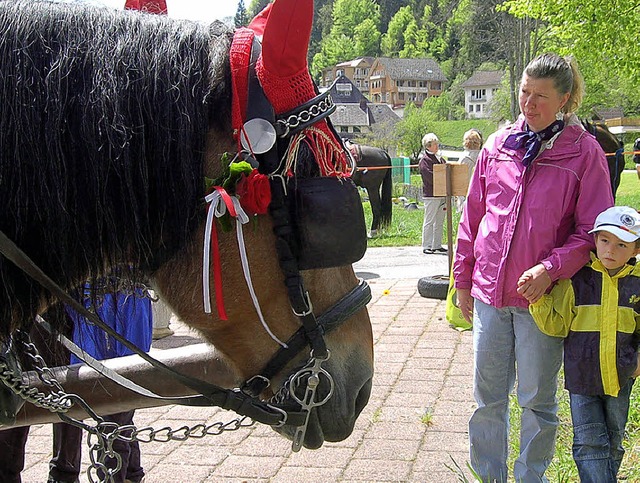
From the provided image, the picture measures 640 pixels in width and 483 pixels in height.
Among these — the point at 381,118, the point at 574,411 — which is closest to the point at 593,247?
the point at 574,411

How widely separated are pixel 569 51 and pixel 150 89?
615 inches

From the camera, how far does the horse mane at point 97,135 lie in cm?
151

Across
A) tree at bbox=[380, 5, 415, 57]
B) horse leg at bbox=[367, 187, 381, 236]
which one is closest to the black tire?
horse leg at bbox=[367, 187, 381, 236]

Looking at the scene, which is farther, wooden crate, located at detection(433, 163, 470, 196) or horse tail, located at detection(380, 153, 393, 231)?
horse tail, located at detection(380, 153, 393, 231)

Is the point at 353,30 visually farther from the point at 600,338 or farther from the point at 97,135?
the point at 97,135

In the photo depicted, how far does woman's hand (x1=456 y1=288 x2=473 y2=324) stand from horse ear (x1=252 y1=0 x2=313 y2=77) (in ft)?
6.05

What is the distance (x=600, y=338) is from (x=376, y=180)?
32.3ft

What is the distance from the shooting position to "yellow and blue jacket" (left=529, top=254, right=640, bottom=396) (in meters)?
2.79

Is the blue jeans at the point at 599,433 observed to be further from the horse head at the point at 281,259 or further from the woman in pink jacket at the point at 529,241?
the horse head at the point at 281,259

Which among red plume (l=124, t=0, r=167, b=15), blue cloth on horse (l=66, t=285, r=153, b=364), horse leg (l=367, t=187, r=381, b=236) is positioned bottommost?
horse leg (l=367, t=187, r=381, b=236)

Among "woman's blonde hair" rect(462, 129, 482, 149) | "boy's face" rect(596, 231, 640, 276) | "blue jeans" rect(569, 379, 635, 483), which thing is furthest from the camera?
"woman's blonde hair" rect(462, 129, 482, 149)

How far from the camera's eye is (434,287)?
7.21 m

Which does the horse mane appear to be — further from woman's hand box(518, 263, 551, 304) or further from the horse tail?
the horse tail

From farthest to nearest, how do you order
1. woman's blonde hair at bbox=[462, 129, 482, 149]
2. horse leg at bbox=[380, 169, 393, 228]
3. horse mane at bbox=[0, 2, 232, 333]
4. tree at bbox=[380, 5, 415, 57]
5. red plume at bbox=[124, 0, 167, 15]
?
1. tree at bbox=[380, 5, 415, 57]
2. horse leg at bbox=[380, 169, 393, 228]
3. woman's blonde hair at bbox=[462, 129, 482, 149]
4. red plume at bbox=[124, 0, 167, 15]
5. horse mane at bbox=[0, 2, 232, 333]
